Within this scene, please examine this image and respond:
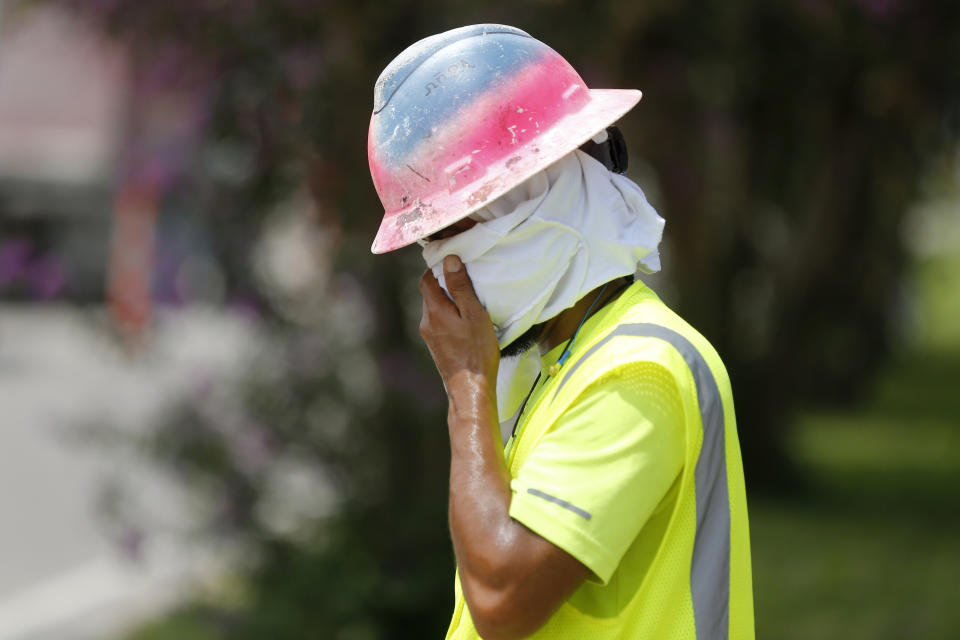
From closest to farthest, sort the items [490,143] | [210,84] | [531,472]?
1. [531,472]
2. [490,143]
3. [210,84]

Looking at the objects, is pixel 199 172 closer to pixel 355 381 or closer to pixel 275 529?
pixel 355 381

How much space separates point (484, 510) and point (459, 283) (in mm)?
388

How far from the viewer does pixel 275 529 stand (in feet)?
17.9

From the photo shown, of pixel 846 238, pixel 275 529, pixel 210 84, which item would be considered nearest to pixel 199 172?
pixel 210 84

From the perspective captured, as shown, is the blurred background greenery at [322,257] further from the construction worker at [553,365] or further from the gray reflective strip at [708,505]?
the gray reflective strip at [708,505]

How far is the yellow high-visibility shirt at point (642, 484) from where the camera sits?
65.4 inches

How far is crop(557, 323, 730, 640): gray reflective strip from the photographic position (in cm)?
177

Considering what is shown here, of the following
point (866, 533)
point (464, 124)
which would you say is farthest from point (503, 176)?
point (866, 533)

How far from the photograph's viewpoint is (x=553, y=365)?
6.33ft

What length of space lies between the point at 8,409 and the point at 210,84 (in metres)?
7.85

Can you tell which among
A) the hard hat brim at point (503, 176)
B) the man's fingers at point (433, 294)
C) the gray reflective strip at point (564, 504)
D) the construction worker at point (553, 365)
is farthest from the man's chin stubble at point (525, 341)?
the gray reflective strip at point (564, 504)

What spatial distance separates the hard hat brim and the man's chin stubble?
21cm

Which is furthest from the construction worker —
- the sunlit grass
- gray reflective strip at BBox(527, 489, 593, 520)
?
the sunlit grass

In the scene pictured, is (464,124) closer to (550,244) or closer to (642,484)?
(550,244)
